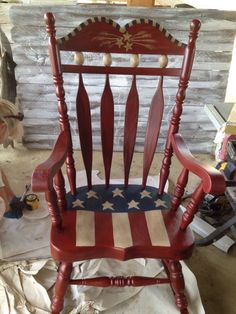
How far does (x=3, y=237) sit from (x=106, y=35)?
0.96m

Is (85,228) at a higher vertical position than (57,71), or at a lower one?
lower

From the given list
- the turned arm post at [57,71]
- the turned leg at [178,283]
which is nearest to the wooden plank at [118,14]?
the turned arm post at [57,71]

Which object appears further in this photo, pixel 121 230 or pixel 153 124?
pixel 153 124

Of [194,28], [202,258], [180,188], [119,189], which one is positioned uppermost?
[194,28]

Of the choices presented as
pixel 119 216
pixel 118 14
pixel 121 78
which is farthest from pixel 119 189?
pixel 118 14

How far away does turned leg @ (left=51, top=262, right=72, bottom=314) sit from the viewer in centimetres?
108

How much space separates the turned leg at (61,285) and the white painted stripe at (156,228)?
0.97 ft

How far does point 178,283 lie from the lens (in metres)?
1.13

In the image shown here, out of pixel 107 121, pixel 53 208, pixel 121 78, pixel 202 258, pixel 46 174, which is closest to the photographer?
pixel 46 174

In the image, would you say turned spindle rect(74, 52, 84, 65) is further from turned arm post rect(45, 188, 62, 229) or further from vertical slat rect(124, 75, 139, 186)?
turned arm post rect(45, 188, 62, 229)

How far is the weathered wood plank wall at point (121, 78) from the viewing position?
183 centimetres

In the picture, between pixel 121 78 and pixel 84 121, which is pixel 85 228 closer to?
pixel 84 121

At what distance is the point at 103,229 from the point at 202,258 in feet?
2.23

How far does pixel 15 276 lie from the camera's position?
1303 mm
